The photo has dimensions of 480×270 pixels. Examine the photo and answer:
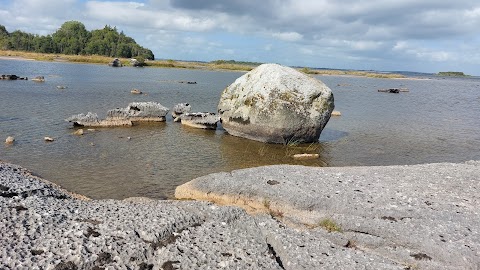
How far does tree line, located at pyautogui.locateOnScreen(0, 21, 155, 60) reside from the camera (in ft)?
586

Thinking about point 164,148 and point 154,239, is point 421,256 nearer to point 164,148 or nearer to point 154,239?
point 154,239

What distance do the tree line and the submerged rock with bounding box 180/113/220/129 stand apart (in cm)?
16412

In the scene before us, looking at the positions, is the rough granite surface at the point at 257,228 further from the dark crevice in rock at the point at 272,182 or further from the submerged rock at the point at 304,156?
the submerged rock at the point at 304,156

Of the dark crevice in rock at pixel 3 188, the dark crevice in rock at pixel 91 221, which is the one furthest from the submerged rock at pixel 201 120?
the dark crevice in rock at pixel 91 221

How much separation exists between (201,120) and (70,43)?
585 ft

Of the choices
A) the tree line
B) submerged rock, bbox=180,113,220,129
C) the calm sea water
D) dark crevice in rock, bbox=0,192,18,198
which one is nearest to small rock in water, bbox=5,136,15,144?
the calm sea water

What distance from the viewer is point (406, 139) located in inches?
1163

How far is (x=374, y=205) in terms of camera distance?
13.1 meters

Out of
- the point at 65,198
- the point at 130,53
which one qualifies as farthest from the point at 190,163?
the point at 130,53

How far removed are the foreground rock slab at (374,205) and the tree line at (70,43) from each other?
593ft

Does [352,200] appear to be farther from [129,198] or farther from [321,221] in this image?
[129,198]

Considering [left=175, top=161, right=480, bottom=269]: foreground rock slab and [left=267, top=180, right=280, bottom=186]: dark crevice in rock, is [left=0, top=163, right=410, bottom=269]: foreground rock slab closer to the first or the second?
[left=175, top=161, right=480, bottom=269]: foreground rock slab

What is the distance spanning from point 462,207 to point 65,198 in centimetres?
1326

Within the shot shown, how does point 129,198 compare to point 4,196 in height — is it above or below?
below
